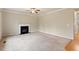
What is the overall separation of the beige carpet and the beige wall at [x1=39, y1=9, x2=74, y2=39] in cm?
8

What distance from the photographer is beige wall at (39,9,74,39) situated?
1114 millimetres

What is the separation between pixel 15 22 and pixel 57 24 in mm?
603

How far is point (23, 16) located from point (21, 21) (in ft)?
0.27

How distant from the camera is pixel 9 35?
107cm

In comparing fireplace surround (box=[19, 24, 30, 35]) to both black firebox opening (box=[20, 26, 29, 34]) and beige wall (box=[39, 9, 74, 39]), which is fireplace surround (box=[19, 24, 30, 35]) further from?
beige wall (box=[39, 9, 74, 39])

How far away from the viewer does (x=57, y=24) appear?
1231mm

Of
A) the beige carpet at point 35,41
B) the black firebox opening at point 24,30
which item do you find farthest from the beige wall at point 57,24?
the black firebox opening at point 24,30

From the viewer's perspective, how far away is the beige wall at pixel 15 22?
1043mm

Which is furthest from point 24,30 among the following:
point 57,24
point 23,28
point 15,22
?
point 57,24

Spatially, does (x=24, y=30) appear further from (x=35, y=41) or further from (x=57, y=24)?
(x=57, y=24)

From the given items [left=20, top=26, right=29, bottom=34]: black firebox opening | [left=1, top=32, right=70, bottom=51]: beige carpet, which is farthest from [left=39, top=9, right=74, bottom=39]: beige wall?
[left=20, top=26, right=29, bottom=34]: black firebox opening
